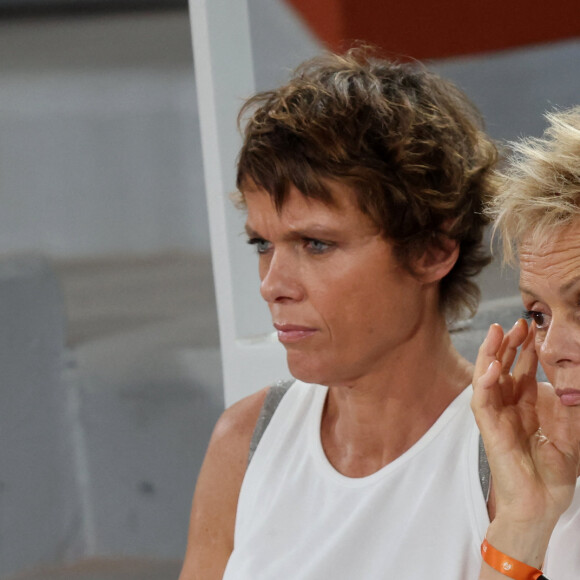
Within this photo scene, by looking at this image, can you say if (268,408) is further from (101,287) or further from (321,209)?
(101,287)

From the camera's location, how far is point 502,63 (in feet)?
6.03

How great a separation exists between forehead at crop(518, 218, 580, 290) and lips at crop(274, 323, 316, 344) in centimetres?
35

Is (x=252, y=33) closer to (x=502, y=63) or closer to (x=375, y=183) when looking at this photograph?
(x=502, y=63)

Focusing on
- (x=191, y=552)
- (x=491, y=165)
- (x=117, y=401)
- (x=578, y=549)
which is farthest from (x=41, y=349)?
(x=578, y=549)

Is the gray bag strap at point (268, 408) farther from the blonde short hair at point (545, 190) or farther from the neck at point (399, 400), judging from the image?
the blonde short hair at point (545, 190)

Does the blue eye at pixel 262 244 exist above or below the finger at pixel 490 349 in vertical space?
above

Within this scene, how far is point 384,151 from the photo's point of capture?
4.44 feet

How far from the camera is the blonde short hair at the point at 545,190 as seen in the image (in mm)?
1081

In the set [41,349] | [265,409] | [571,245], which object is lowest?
[41,349]

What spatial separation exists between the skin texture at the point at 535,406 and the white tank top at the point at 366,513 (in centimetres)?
13

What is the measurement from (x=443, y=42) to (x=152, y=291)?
2780mm

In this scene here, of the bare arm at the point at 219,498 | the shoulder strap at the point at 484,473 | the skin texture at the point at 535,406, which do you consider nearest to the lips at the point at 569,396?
the skin texture at the point at 535,406

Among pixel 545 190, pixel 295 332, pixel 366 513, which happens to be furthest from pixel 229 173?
pixel 545 190

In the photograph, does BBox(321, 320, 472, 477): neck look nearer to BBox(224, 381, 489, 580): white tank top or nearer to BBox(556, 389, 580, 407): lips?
BBox(224, 381, 489, 580): white tank top
